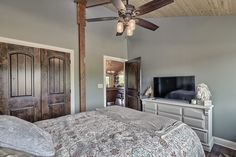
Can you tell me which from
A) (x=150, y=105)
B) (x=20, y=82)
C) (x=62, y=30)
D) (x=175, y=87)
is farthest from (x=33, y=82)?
(x=175, y=87)

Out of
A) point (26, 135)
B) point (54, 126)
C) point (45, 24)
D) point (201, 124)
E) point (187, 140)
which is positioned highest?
point (45, 24)

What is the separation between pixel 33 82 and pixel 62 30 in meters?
1.33

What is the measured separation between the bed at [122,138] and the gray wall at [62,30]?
1.98m

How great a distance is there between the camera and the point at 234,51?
3041 millimetres

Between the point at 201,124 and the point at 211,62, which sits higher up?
the point at 211,62

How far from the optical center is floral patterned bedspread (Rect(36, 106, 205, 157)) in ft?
4.15

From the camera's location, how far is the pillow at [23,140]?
1059 mm

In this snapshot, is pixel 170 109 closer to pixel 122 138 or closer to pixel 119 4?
pixel 122 138

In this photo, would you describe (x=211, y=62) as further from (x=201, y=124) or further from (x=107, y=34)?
(x=107, y=34)

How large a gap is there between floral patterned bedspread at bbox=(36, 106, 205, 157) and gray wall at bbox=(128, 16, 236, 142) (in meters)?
1.82

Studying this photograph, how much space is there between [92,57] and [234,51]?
321cm

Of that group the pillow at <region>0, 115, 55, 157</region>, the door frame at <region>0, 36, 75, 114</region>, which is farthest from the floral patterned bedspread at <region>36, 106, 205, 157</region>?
the door frame at <region>0, 36, 75, 114</region>

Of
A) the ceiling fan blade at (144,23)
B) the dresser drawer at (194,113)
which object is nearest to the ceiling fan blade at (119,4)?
the ceiling fan blade at (144,23)

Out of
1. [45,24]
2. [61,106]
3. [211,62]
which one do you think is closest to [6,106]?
[61,106]
